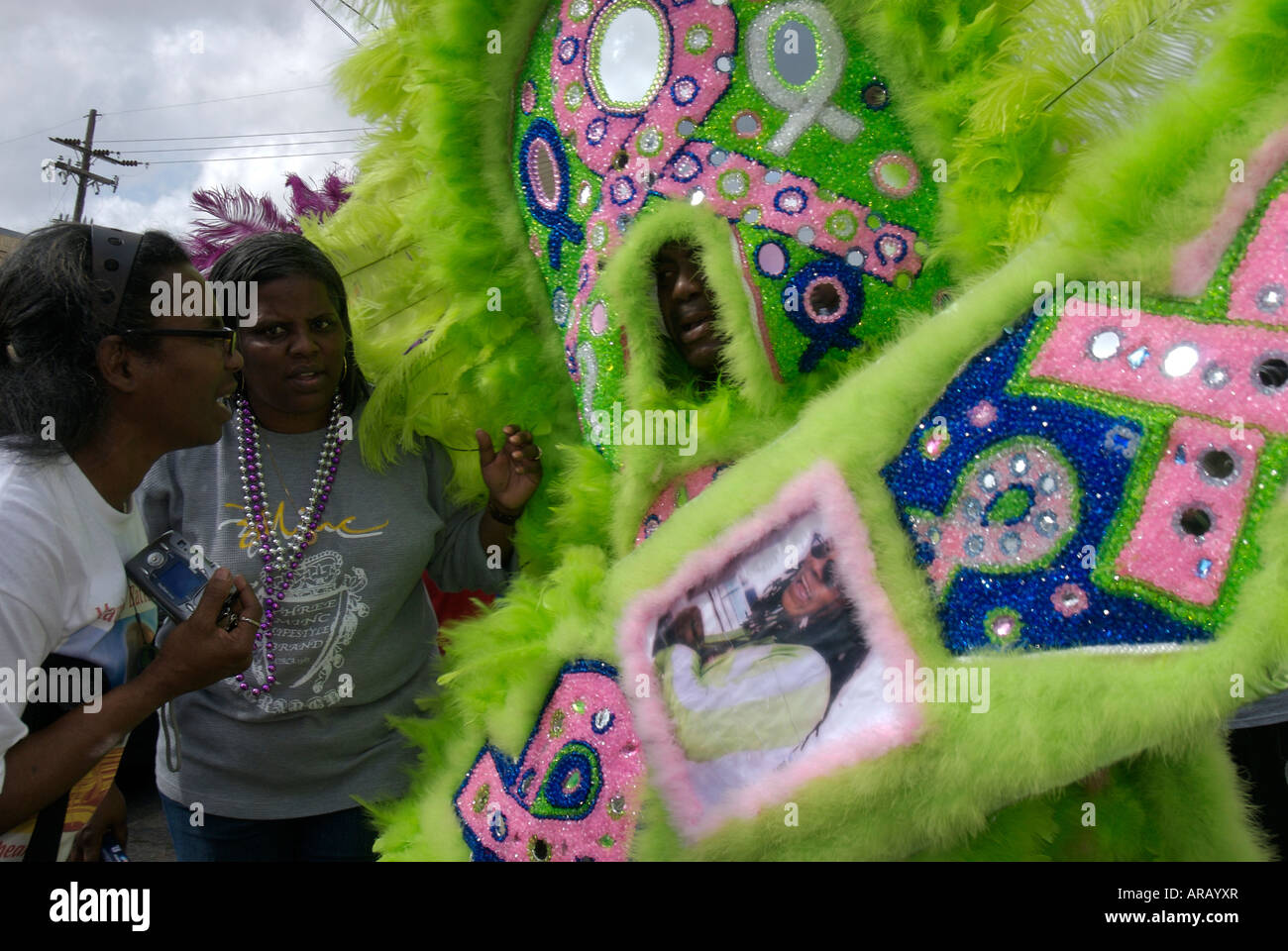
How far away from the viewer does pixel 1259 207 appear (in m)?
0.94

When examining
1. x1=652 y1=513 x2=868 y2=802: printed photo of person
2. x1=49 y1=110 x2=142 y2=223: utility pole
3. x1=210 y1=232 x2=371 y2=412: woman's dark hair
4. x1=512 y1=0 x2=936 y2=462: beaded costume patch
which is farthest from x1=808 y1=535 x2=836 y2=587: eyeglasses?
x1=49 y1=110 x2=142 y2=223: utility pole

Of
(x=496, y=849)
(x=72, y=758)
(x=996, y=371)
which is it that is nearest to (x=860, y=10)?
(x=996, y=371)

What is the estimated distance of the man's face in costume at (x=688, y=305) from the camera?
1.48 metres

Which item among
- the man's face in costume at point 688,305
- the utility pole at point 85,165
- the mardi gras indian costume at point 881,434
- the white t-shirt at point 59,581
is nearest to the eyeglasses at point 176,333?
the white t-shirt at point 59,581

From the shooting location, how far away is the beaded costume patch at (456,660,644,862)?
4.08 ft

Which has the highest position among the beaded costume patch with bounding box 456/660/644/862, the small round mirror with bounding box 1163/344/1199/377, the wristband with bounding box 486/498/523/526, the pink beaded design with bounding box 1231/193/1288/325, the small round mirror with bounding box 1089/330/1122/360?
the pink beaded design with bounding box 1231/193/1288/325

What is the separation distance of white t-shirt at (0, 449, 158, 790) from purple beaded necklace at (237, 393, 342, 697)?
1.00ft

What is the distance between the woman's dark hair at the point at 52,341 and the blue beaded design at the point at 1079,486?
3.34 ft

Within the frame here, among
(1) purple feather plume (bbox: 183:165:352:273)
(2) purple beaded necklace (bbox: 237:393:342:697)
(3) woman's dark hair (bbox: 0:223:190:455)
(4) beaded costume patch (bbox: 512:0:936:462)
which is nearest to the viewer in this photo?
(3) woman's dark hair (bbox: 0:223:190:455)

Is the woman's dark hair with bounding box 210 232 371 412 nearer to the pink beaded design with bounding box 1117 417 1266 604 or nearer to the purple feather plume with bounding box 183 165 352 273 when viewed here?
the purple feather plume with bounding box 183 165 352 273

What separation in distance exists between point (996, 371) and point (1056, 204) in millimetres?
215

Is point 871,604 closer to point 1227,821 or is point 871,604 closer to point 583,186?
point 1227,821
